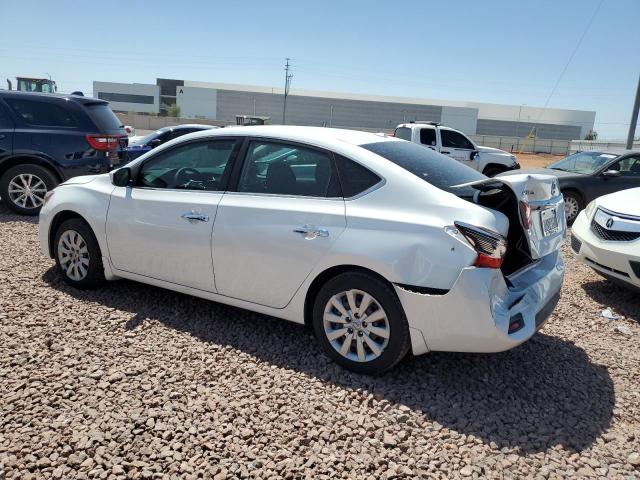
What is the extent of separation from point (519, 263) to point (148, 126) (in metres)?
64.0

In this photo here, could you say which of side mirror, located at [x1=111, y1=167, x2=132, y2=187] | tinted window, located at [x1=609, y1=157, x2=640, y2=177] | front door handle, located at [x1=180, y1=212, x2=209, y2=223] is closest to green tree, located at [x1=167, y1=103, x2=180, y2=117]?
tinted window, located at [x1=609, y1=157, x2=640, y2=177]

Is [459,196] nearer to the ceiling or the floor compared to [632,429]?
nearer to the ceiling

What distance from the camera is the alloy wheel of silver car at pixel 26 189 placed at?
8125mm

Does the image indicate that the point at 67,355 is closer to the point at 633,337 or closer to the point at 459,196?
the point at 459,196

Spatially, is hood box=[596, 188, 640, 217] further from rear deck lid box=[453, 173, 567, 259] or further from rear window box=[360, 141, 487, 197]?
rear window box=[360, 141, 487, 197]

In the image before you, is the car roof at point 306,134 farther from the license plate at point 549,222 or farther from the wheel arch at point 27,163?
the wheel arch at point 27,163

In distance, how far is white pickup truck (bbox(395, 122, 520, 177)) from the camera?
1450cm

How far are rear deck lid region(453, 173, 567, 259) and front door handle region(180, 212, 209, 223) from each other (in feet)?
6.05

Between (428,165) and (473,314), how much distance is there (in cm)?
117

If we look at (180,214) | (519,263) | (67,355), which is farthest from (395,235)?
(67,355)

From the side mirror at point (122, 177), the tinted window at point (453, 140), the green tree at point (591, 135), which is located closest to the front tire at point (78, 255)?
the side mirror at point (122, 177)

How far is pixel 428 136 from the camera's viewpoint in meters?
14.6

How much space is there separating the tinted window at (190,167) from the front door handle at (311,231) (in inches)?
35.5

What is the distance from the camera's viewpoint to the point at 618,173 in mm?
9578
